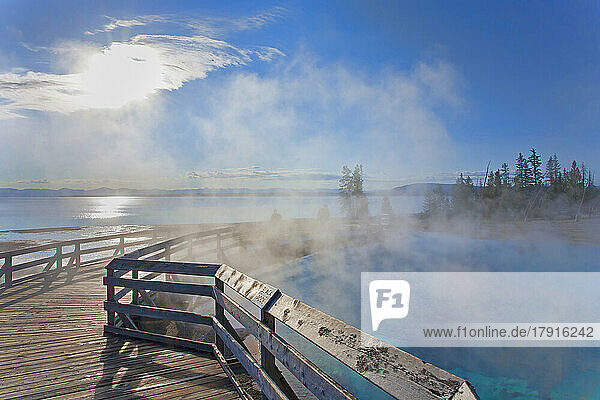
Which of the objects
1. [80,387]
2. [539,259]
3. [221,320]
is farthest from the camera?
[539,259]

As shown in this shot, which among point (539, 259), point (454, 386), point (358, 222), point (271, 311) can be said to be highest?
point (454, 386)

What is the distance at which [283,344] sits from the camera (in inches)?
85.1

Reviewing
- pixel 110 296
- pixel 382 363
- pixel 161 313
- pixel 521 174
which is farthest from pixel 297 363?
pixel 521 174

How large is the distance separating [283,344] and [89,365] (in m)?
2.83

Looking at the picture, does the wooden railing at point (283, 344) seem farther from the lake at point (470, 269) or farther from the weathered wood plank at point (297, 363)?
the lake at point (470, 269)

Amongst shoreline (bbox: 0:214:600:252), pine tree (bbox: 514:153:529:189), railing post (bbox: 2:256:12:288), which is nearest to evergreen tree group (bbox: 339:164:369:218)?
shoreline (bbox: 0:214:600:252)

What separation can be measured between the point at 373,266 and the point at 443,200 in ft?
85.5

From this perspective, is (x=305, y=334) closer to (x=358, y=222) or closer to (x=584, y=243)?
(x=358, y=222)

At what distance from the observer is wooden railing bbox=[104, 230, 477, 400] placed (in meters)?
1.16

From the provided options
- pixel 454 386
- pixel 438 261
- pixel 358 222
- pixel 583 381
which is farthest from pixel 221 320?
pixel 358 222

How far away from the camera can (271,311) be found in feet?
7.71

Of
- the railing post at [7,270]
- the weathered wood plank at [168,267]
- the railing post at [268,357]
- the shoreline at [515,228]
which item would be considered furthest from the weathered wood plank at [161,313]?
the shoreline at [515,228]

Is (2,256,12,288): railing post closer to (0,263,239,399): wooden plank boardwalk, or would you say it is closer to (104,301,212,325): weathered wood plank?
(0,263,239,399): wooden plank boardwalk

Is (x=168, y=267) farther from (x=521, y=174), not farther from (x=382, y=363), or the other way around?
(x=521, y=174)
